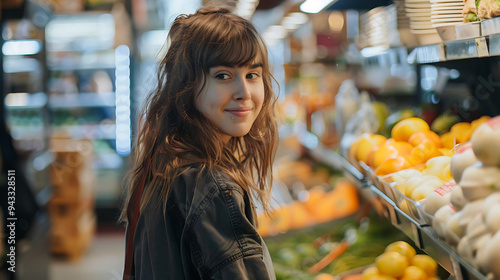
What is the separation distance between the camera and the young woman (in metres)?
1.09

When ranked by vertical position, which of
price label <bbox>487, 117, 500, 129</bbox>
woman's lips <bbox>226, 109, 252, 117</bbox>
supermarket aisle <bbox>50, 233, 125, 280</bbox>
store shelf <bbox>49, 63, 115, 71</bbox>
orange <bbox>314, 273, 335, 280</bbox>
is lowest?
supermarket aisle <bbox>50, 233, 125, 280</bbox>

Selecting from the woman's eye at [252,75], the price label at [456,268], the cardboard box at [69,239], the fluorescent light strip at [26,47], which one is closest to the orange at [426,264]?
the price label at [456,268]

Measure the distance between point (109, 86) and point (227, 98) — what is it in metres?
5.11

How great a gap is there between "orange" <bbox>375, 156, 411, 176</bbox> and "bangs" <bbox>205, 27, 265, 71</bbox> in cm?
57

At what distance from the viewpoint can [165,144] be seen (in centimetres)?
126

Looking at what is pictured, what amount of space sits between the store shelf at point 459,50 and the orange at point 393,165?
309 mm

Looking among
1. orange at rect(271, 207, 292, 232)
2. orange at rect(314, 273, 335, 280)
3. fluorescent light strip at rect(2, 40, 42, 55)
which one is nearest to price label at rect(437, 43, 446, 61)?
orange at rect(314, 273, 335, 280)

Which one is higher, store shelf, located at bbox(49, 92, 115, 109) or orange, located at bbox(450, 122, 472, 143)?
store shelf, located at bbox(49, 92, 115, 109)

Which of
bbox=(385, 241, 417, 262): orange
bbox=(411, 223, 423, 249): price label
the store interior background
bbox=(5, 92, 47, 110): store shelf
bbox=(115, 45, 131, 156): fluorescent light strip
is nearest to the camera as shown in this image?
bbox=(411, 223, 423, 249): price label

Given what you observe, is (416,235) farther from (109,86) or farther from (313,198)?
(109,86)

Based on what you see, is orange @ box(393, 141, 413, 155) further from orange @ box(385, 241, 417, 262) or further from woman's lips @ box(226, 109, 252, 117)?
woman's lips @ box(226, 109, 252, 117)

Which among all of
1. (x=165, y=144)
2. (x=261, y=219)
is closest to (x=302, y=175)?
(x=261, y=219)

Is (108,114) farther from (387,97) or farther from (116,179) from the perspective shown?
(387,97)

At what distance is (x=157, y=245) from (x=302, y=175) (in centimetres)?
278
